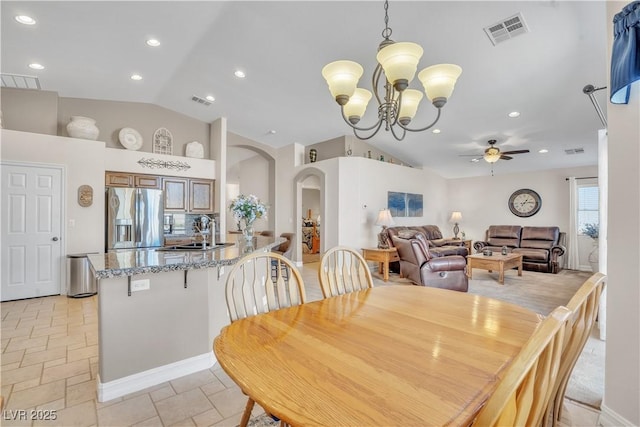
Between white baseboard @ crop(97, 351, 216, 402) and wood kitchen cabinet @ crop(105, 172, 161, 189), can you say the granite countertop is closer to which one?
white baseboard @ crop(97, 351, 216, 402)

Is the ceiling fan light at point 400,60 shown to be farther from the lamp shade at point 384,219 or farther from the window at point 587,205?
the window at point 587,205

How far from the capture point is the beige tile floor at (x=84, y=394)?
179cm

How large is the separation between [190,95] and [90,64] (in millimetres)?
1505

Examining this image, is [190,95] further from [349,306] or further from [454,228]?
[454,228]

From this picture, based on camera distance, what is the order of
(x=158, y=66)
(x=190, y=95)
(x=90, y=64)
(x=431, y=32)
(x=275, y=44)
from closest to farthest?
(x=431, y=32) → (x=275, y=44) → (x=90, y=64) → (x=158, y=66) → (x=190, y=95)

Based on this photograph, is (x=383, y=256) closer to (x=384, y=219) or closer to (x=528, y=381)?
(x=384, y=219)

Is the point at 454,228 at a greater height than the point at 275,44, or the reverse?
the point at 275,44

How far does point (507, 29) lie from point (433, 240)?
209 inches

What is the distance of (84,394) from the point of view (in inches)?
79.7

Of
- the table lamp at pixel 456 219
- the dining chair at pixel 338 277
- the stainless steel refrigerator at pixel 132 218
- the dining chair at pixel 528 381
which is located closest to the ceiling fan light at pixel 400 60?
the dining chair at pixel 338 277

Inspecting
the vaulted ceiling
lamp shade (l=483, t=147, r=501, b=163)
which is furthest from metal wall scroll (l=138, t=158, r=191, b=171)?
lamp shade (l=483, t=147, r=501, b=163)

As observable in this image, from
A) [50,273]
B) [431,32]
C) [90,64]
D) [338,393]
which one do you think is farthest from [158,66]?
[338,393]

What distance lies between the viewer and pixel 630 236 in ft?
5.26

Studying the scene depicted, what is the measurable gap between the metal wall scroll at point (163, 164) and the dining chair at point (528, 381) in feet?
20.4
